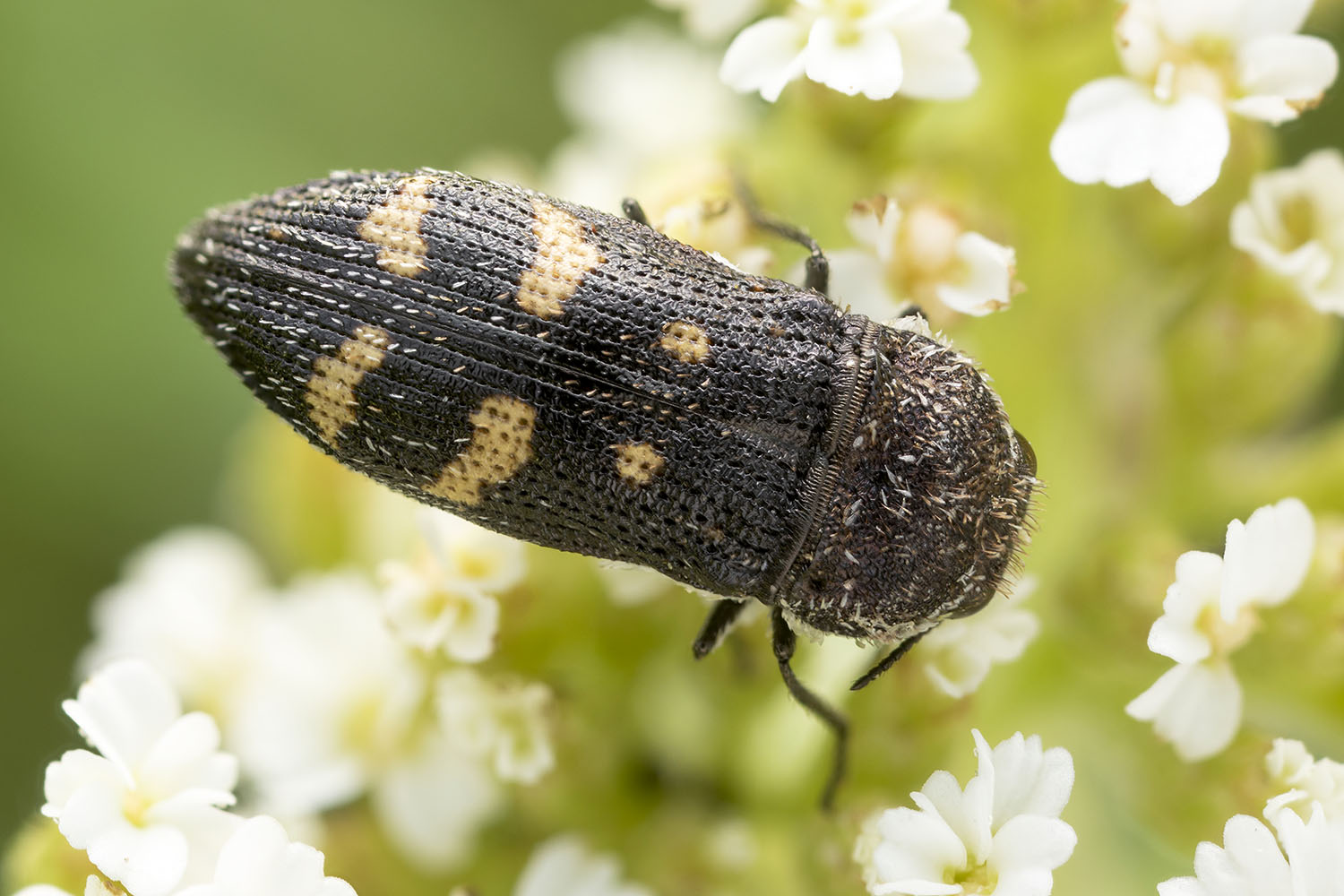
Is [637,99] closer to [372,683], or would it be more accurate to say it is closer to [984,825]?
[372,683]

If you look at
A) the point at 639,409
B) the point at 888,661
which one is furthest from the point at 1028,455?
the point at 639,409

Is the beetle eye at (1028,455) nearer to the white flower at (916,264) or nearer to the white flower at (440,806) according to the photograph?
the white flower at (916,264)

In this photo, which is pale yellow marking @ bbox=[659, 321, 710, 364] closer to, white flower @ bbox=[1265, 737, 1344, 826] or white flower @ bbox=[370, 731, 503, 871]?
white flower @ bbox=[370, 731, 503, 871]

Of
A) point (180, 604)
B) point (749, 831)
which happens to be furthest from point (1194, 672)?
point (180, 604)

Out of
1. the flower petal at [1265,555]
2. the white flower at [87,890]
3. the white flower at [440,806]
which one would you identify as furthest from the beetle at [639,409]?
the white flower at [87,890]

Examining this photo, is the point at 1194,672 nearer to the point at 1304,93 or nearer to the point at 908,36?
the point at 1304,93

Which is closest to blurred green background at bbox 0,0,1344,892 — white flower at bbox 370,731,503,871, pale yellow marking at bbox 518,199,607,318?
white flower at bbox 370,731,503,871
